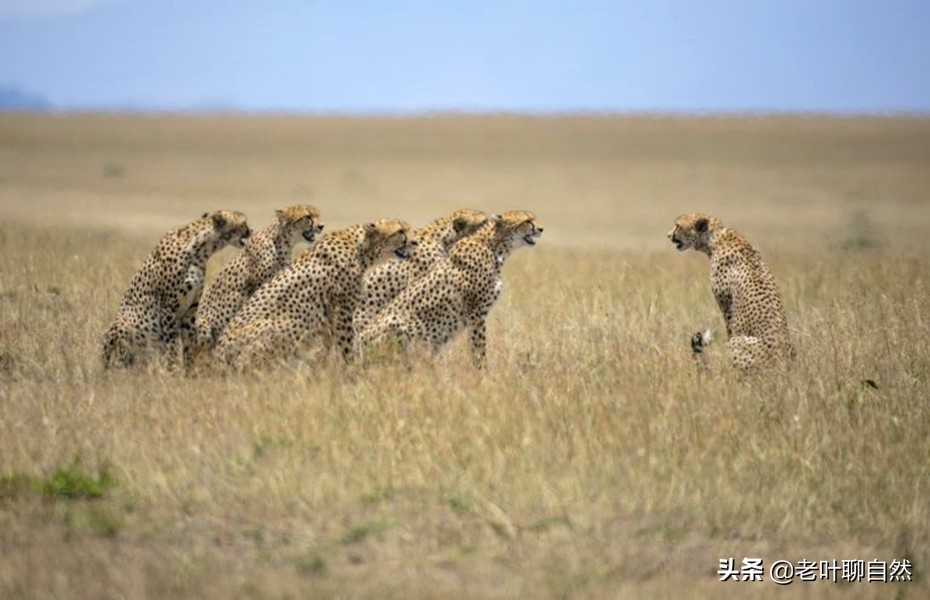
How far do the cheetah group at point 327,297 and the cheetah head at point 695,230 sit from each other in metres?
0.36

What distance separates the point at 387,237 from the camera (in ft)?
24.4

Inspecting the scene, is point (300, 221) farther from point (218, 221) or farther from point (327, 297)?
point (327, 297)

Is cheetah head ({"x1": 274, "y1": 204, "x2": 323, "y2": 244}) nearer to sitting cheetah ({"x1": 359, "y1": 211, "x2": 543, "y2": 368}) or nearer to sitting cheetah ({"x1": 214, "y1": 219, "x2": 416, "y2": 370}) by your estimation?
sitting cheetah ({"x1": 214, "y1": 219, "x2": 416, "y2": 370})

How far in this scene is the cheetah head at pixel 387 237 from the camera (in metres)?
7.41

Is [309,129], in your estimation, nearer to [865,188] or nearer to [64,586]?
[865,188]

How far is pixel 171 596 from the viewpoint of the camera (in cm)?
405

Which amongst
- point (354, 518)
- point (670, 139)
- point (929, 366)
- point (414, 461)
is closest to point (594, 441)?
point (414, 461)

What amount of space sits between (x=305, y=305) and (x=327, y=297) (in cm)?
12

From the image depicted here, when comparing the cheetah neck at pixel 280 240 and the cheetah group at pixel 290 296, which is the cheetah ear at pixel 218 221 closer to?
the cheetah group at pixel 290 296

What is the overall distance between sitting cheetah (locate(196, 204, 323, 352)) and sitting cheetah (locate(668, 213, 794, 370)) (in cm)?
215

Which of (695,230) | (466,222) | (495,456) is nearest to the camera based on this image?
(495,456)

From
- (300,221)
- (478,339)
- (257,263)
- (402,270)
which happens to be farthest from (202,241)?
(478,339)

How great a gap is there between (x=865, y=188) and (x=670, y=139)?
1963 cm

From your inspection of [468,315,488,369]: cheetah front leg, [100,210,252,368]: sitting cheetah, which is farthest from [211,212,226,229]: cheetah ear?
[468,315,488,369]: cheetah front leg
